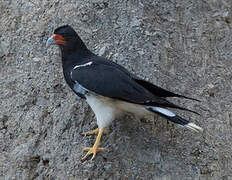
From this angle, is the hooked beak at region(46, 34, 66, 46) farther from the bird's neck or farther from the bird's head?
the bird's neck

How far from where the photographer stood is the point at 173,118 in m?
5.16

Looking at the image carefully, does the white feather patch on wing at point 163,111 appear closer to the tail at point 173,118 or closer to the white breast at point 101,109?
the tail at point 173,118

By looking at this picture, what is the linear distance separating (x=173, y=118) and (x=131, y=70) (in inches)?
45.0

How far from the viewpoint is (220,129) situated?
19.4ft


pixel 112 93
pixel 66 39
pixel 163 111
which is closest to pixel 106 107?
pixel 112 93

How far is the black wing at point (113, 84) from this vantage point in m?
5.30

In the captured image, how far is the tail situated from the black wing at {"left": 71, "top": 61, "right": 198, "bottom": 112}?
6 centimetres

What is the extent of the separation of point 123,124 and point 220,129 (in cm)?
118

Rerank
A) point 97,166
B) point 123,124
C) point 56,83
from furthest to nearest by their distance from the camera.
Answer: point 56,83, point 123,124, point 97,166

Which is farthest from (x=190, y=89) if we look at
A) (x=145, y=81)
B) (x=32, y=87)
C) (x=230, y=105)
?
(x=32, y=87)

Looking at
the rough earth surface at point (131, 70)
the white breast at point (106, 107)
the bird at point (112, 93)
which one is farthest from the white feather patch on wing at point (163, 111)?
the rough earth surface at point (131, 70)

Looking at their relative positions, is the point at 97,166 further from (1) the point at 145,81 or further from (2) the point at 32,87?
(2) the point at 32,87

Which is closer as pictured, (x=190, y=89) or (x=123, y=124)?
(x=123, y=124)

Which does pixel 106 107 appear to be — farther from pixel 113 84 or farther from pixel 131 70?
pixel 131 70
